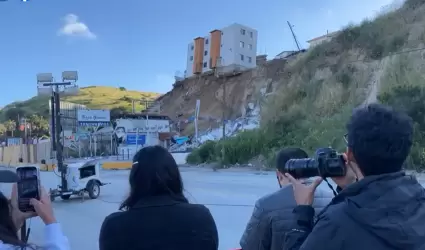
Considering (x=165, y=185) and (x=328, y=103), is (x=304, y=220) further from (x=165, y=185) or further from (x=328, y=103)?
(x=328, y=103)

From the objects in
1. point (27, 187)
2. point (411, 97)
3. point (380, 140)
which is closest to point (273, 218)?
point (380, 140)

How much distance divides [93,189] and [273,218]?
1284 cm

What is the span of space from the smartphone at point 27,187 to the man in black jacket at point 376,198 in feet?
3.99

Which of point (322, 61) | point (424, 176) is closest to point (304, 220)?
point (424, 176)

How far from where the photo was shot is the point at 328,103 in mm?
32062

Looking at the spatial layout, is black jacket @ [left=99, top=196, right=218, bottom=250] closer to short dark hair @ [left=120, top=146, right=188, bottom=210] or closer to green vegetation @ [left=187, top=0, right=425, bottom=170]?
short dark hair @ [left=120, top=146, right=188, bottom=210]

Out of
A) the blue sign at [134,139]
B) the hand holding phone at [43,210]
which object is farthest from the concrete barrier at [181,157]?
the hand holding phone at [43,210]

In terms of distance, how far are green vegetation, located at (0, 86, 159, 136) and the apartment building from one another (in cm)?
1660

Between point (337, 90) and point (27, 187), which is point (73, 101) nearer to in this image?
point (337, 90)

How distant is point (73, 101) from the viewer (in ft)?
356

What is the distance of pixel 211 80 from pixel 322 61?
2839 centimetres

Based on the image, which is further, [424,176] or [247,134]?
[247,134]

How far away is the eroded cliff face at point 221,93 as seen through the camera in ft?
182

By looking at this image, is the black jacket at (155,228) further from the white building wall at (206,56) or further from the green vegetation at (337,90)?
the white building wall at (206,56)
